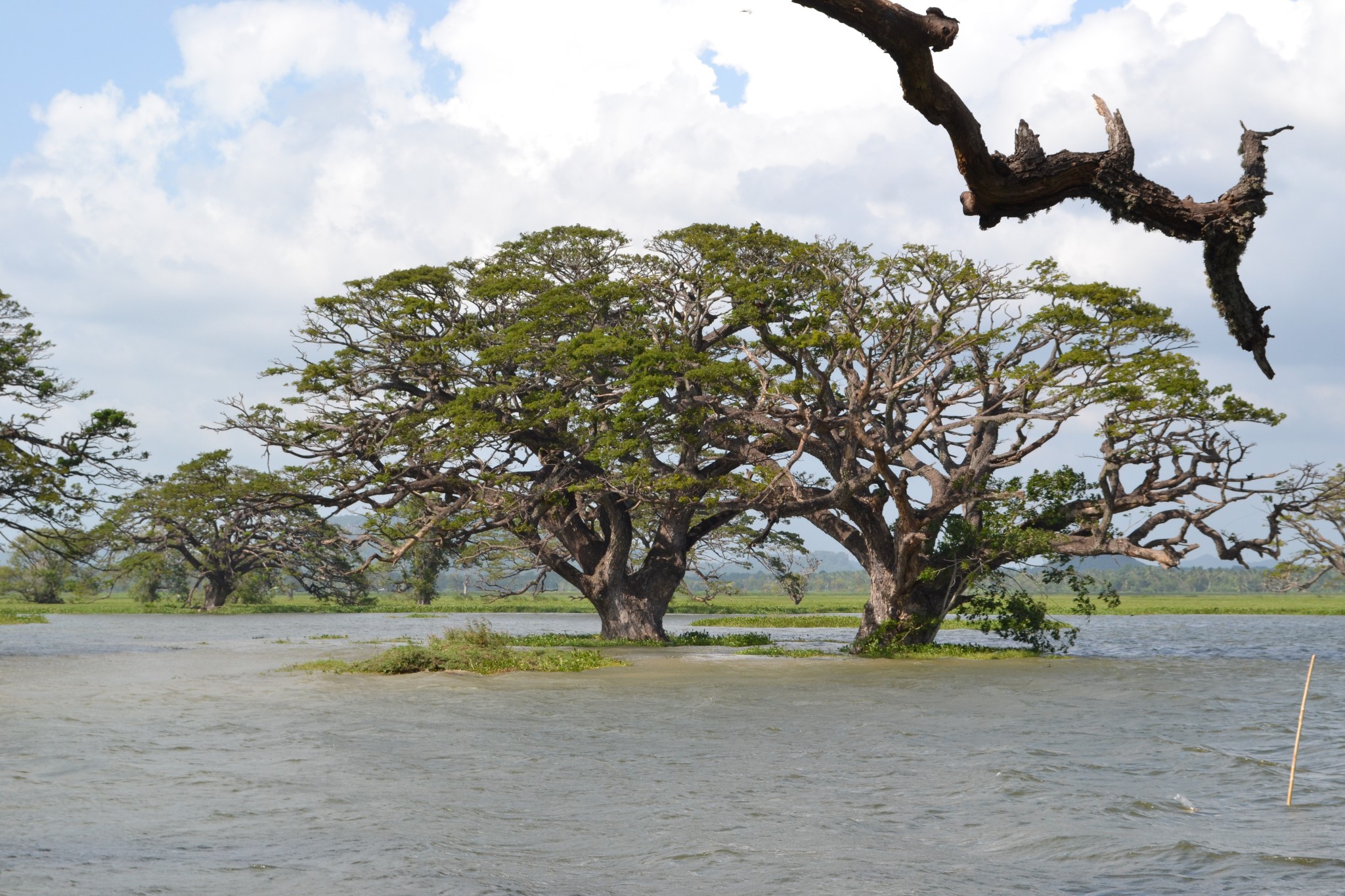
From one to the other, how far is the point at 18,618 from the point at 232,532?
859 cm

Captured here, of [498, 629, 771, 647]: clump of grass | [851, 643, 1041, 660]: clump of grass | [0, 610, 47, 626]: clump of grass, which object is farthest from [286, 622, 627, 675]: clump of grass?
[0, 610, 47, 626]: clump of grass

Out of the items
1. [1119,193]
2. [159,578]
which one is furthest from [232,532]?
[1119,193]

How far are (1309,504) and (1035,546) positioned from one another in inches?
244

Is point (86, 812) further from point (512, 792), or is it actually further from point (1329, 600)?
point (1329, 600)

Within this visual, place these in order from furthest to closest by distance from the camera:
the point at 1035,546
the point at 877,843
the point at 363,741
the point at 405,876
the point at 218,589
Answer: the point at 218,589
the point at 1035,546
the point at 363,741
the point at 877,843
the point at 405,876

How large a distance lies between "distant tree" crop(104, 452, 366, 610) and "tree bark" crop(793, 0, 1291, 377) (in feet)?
85.2

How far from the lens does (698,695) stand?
18.7 m

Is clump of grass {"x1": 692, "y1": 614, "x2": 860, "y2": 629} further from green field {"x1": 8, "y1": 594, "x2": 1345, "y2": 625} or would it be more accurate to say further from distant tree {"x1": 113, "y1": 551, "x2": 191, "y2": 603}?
distant tree {"x1": 113, "y1": 551, "x2": 191, "y2": 603}

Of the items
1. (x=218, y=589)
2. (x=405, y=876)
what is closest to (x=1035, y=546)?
(x=405, y=876)

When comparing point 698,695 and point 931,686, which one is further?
point 931,686

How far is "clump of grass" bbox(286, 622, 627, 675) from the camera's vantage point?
2250 centimetres

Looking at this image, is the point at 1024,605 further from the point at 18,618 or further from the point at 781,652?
the point at 18,618

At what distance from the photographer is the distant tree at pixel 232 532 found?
3152 centimetres

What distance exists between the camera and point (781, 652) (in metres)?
27.4
